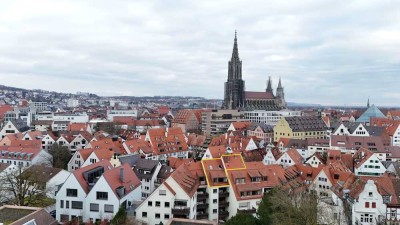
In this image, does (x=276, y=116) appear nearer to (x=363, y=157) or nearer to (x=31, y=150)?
(x=363, y=157)

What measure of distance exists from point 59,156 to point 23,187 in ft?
62.8

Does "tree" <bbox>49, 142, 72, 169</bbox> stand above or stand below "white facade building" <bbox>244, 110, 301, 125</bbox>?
below

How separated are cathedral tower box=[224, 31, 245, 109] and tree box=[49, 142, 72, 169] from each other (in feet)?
294

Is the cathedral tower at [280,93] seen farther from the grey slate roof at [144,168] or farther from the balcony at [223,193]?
the balcony at [223,193]

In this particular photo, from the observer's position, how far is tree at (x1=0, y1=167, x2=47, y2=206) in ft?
142

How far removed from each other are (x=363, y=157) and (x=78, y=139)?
48163 millimetres

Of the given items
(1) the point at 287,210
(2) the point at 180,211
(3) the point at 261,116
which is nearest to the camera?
(1) the point at 287,210

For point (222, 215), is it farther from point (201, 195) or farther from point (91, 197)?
point (91, 197)

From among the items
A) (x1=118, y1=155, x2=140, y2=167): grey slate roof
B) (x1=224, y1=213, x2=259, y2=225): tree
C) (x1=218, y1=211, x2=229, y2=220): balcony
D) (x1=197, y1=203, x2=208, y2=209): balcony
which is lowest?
(x1=218, y1=211, x2=229, y2=220): balcony

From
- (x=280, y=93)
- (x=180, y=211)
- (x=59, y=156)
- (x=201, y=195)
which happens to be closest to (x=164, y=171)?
(x=201, y=195)

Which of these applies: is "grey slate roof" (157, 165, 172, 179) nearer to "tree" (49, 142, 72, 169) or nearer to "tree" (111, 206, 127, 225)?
"tree" (111, 206, 127, 225)

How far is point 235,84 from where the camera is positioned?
148m

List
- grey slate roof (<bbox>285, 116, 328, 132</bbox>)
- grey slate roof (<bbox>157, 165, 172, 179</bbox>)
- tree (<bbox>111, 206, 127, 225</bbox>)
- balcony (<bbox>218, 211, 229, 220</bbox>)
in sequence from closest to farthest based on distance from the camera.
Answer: tree (<bbox>111, 206, 127, 225</bbox>) → balcony (<bbox>218, 211, 229, 220</bbox>) → grey slate roof (<bbox>157, 165, 172, 179</bbox>) → grey slate roof (<bbox>285, 116, 328, 132</bbox>)

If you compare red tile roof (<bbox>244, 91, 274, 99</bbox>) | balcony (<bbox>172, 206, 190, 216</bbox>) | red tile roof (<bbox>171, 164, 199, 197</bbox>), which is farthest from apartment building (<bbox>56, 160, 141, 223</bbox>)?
red tile roof (<bbox>244, 91, 274, 99</bbox>)
